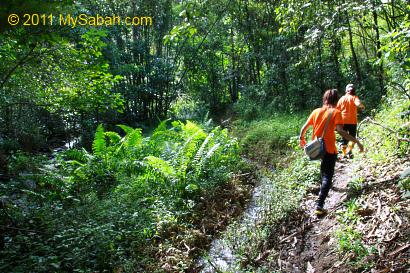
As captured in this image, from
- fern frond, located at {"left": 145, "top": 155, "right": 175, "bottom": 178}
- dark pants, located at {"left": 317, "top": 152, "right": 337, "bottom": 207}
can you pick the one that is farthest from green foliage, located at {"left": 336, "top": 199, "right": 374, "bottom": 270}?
fern frond, located at {"left": 145, "top": 155, "right": 175, "bottom": 178}

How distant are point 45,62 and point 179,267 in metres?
4.50

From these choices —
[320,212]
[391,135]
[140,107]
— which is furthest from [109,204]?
[140,107]

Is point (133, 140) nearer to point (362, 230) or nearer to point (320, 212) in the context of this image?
point (320, 212)

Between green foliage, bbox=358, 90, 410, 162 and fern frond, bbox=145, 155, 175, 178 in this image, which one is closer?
green foliage, bbox=358, 90, 410, 162

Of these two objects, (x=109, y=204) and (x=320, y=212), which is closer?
(x=320, y=212)

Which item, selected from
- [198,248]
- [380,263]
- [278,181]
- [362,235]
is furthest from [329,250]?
[278,181]

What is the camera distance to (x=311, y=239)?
4.90 m

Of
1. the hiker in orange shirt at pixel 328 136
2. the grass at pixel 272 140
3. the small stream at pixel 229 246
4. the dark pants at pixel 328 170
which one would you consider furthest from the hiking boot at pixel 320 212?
the grass at pixel 272 140

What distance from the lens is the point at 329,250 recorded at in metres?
4.36

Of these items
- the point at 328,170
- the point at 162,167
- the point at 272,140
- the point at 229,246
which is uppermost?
the point at 328,170

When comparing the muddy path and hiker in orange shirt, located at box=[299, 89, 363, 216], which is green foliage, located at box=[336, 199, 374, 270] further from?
hiker in orange shirt, located at box=[299, 89, 363, 216]

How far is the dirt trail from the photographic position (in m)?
4.28

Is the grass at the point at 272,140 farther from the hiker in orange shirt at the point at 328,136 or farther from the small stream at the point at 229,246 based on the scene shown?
the hiker in orange shirt at the point at 328,136

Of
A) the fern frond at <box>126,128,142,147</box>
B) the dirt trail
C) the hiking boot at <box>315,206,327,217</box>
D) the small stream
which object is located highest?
the fern frond at <box>126,128,142,147</box>
